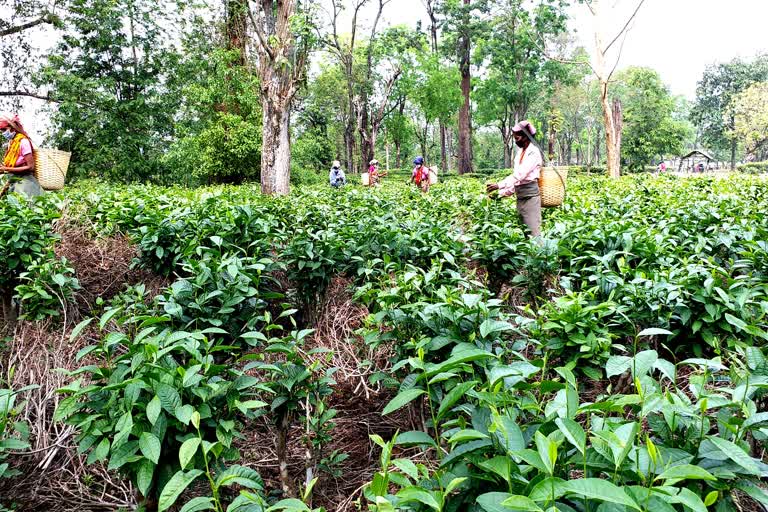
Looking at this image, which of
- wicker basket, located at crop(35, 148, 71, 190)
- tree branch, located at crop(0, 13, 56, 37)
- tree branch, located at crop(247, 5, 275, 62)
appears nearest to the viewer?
wicker basket, located at crop(35, 148, 71, 190)

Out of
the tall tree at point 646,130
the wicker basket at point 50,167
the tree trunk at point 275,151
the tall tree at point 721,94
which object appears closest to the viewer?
the wicker basket at point 50,167

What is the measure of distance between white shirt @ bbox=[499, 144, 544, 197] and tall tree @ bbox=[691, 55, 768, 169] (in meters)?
51.0

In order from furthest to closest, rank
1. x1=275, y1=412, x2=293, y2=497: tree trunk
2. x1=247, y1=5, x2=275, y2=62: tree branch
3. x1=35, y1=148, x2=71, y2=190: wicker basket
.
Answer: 1. x1=247, y1=5, x2=275, y2=62: tree branch
2. x1=35, y1=148, x2=71, y2=190: wicker basket
3. x1=275, y1=412, x2=293, y2=497: tree trunk

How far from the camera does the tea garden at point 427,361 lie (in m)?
1.06

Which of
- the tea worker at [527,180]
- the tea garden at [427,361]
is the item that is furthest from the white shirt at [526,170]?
the tea garden at [427,361]

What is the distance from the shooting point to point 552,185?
4582 millimetres

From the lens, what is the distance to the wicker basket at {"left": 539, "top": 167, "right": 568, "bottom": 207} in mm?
4559

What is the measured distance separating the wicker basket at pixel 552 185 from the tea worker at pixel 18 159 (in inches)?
187

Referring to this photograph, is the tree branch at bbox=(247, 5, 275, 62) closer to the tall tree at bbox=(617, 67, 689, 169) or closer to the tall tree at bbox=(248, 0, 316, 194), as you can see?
the tall tree at bbox=(248, 0, 316, 194)

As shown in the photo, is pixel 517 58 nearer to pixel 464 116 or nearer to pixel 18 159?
pixel 464 116

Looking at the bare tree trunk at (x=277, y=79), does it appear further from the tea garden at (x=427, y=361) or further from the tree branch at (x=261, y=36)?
the tea garden at (x=427, y=361)

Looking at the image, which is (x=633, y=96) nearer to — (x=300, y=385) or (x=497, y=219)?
(x=497, y=219)

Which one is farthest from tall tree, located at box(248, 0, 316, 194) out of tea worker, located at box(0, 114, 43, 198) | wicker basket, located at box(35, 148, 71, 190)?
tea worker, located at box(0, 114, 43, 198)

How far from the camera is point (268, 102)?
24.3ft
